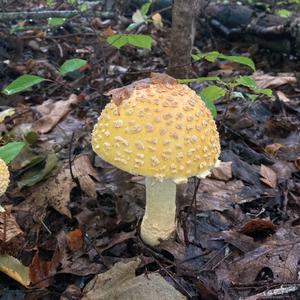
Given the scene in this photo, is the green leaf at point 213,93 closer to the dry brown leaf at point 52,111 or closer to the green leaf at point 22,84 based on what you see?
the green leaf at point 22,84

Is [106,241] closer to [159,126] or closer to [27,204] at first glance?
[27,204]

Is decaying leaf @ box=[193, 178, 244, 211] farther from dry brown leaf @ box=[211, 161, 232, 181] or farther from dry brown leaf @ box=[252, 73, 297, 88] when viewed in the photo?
dry brown leaf @ box=[252, 73, 297, 88]

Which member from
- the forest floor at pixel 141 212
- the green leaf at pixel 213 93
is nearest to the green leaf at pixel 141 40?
the forest floor at pixel 141 212

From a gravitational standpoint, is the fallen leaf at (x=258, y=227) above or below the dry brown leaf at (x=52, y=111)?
above

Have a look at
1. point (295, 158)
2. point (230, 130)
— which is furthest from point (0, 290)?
point (295, 158)

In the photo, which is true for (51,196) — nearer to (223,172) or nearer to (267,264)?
(223,172)

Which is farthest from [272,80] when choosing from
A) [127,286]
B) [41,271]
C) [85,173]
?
[41,271]

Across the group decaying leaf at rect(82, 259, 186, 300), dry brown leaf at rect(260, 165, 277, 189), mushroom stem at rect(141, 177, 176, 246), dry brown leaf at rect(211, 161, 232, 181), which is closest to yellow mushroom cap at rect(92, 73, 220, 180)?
mushroom stem at rect(141, 177, 176, 246)
